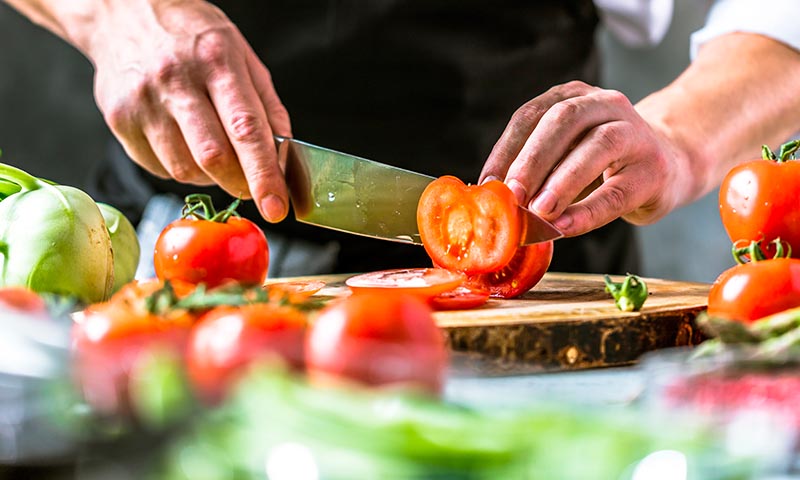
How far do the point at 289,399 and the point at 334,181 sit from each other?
3.58ft

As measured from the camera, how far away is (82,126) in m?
3.25

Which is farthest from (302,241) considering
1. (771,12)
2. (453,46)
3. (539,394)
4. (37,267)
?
(539,394)

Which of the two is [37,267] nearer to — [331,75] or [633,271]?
[331,75]

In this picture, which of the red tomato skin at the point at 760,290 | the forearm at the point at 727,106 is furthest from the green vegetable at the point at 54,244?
the forearm at the point at 727,106

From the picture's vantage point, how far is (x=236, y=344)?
0.76 m

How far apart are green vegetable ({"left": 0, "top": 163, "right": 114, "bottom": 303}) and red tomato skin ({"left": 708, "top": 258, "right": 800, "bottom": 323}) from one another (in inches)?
34.9

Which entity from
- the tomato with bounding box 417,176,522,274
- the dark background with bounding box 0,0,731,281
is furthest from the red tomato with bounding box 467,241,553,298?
the dark background with bounding box 0,0,731,281

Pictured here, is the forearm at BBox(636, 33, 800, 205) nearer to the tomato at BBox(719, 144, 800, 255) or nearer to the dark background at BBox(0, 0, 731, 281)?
the tomato at BBox(719, 144, 800, 255)

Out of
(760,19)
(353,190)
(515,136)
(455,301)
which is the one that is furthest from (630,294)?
(760,19)

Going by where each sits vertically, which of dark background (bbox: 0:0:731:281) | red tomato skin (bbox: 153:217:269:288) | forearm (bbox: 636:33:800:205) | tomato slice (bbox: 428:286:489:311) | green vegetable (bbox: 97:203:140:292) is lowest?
dark background (bbox: 0:0:731:281)

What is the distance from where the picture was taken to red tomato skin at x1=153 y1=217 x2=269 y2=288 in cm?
151

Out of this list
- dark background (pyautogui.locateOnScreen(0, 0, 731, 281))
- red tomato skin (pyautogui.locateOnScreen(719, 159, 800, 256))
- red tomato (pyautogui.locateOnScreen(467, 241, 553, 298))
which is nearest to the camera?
red tomato skin (pyautogui.locateOnScreen(719, 159, 800, 256))

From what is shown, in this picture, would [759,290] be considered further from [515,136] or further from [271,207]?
[271,207]

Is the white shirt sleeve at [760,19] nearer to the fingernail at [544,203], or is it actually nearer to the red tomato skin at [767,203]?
the red tomato skin at [767,203]
